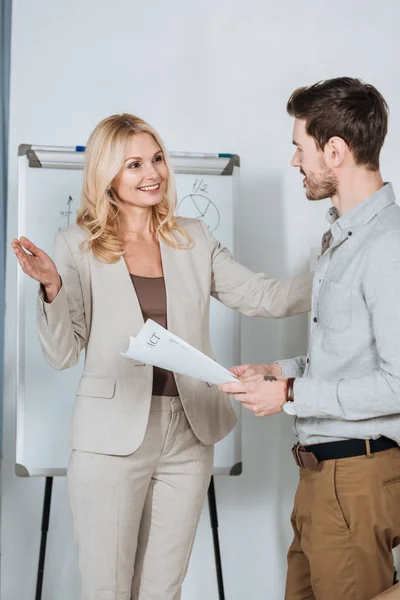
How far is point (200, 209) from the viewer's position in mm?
2682

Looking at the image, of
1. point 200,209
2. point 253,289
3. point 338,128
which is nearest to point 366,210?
point 338,128

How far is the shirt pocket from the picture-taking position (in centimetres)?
153

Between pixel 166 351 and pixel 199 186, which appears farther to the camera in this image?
pixel 199 186

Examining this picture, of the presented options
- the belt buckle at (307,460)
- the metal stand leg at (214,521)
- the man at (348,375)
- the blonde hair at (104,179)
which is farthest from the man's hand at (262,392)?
the metal stand leg at (214,521)

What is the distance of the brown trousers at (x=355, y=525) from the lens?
152 centimetres

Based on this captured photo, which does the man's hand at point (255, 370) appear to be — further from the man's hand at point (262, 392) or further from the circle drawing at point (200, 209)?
the circle drawing at point (200, 209)

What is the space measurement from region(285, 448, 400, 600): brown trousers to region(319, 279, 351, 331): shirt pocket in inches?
11.1

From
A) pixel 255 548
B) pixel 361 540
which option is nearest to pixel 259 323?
pixel 255 548

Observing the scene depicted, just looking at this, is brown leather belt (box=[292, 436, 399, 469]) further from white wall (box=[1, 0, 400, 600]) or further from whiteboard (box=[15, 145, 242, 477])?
white wall (box=[1, 0, 400, 600])

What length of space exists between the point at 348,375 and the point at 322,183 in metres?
0.42

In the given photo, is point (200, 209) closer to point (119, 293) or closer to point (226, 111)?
point (226, 111)

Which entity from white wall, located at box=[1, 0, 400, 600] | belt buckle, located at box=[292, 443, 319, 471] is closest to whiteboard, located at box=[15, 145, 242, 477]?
white wall, located at box=[1, 0, 400, 600]

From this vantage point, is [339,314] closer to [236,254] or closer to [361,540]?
[361,540]

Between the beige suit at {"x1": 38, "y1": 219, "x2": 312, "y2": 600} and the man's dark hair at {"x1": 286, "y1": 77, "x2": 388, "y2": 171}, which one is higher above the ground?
the man's dark hair at {"x1": 286, "y1": 77, "x2": 388, "y2": 171}
